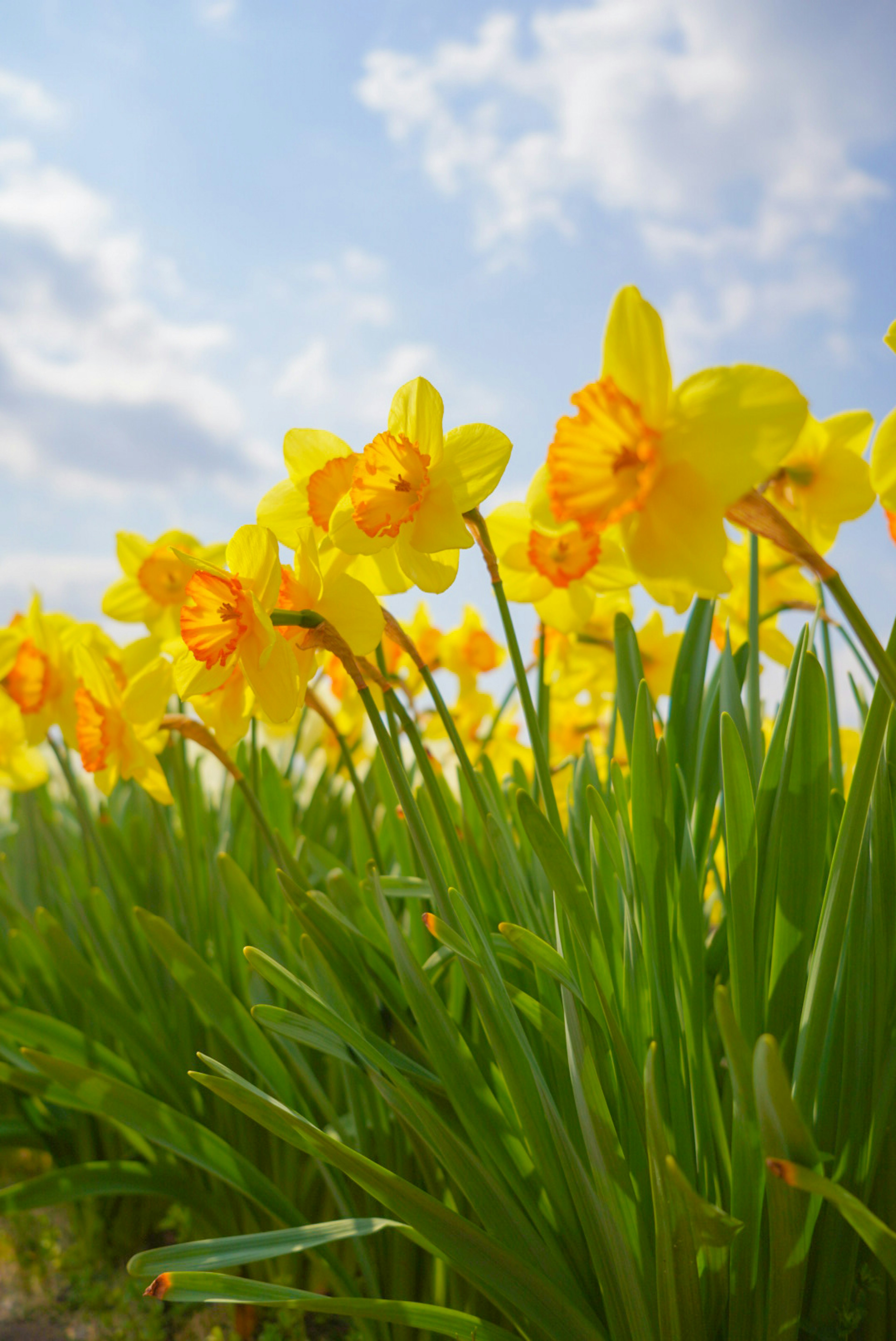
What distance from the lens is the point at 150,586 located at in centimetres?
170

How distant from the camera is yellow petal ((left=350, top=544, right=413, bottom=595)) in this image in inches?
35.6

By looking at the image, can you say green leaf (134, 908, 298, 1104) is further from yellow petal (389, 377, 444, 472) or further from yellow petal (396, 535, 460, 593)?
yellow petal (389, 377, 444, 472)

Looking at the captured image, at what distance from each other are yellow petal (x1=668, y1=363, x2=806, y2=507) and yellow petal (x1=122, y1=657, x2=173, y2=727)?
0.82 meters

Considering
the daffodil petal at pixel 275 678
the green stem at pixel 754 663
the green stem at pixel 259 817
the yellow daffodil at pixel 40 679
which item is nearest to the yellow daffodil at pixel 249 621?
the daffodil petal at pixel 275 678

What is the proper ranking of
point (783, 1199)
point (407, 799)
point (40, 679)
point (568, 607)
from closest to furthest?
point (783, 1199), point (407, 799), point (568, 607), point (40, 679)

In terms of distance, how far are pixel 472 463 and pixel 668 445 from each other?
0.28 metres

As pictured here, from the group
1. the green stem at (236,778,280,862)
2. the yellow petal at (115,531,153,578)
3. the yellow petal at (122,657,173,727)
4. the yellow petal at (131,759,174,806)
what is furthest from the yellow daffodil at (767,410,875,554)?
the yellow petal at (115,531,153,578)

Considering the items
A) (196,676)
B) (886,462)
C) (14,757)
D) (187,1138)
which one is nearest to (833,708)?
(886,462)

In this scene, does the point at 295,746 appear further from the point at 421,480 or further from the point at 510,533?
the point at 421,480

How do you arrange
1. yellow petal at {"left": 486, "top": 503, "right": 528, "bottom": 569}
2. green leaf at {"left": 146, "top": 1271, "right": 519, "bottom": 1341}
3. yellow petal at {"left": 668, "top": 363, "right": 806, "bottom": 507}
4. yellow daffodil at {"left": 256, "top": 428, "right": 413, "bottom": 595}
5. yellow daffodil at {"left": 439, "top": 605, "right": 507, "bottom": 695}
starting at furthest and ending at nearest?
yellow daffodil at {"left": 439, "top": 605, "right": 507, "bottom": 695} → yellow petal at {"left": 486, "top": 503, "right": 528, "bottom": 569} → yellow daffodil at {"left": 256, "top": 428, "right": 413, "bottom": 595} → green leaf at {"left": 146, "top": 1271, "right": 519, "bottom": 1341} → yellow petal at {"left": 668, "top": 363, "right": 806, "bottom": 507}

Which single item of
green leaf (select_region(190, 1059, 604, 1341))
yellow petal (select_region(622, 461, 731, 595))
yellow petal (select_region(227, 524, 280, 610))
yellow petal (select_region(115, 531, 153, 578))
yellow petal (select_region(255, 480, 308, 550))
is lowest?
green leaf (select_region(190, 1059, 604, 1341))

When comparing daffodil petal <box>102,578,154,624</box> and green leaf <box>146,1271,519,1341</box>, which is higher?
daffodil petal <box>102,578,154,624</box>

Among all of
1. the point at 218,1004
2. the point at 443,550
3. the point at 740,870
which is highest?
the point at 443,550

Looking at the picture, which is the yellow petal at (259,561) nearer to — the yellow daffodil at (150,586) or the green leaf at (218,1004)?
the green leaf at (218,1004)
